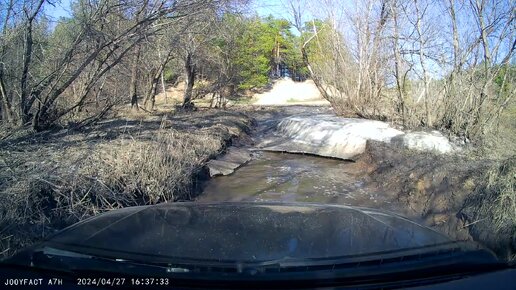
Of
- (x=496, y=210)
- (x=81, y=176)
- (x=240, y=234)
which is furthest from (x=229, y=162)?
(x=240, y=234)

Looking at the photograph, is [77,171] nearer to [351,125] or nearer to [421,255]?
[421,255]

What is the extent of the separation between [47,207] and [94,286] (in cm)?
410

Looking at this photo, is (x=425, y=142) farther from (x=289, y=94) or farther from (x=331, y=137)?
(x=289, y=94)

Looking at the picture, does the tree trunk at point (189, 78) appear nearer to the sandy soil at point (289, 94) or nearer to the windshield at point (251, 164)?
the windshield at point (251, 164)

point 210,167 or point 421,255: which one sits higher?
point 421,255

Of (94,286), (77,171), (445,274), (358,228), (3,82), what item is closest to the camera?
(94,286)

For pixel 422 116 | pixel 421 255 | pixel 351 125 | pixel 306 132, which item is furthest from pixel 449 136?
pixel 421 255

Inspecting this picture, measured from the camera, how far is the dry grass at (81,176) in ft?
16.7

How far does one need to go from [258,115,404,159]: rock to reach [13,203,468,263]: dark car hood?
32.7 feet

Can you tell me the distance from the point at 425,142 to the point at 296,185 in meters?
3.78

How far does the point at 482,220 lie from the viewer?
19.0ft

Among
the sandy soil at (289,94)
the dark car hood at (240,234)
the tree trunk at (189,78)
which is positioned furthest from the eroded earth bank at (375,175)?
the sandy soil at (289,94)

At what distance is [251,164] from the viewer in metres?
12.5

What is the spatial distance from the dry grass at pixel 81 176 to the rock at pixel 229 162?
34cm
